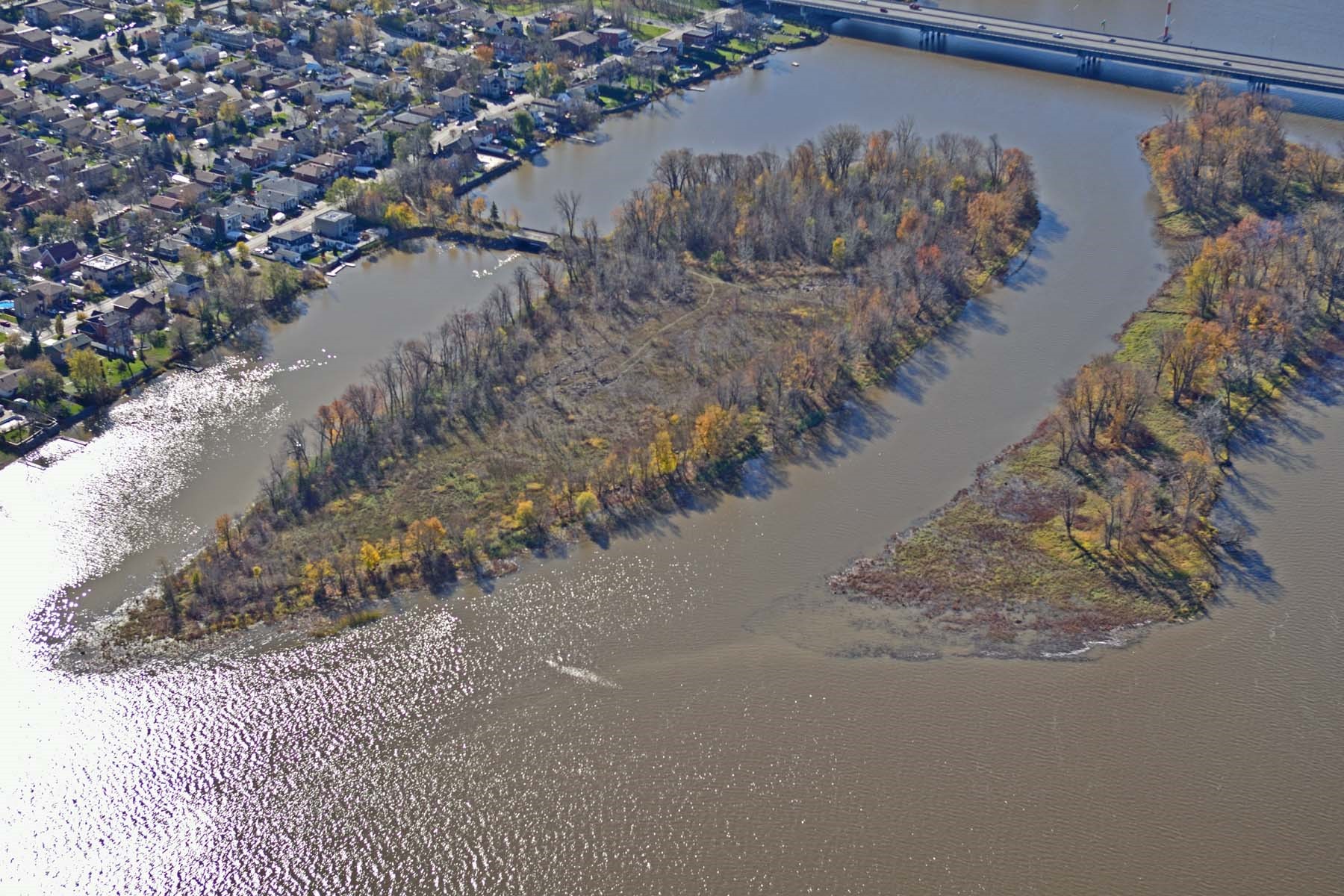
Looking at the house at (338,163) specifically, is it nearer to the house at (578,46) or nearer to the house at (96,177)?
the house at (96,177)

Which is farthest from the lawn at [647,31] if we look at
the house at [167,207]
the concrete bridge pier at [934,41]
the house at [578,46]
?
the house at [167,207]

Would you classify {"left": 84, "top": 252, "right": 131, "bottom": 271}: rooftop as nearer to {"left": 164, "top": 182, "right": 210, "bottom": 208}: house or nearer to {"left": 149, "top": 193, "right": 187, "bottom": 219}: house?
{"left": 149, "top": 193, "right": 187, "bottom": 219}: house

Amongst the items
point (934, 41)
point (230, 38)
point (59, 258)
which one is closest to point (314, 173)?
point (59, 258)

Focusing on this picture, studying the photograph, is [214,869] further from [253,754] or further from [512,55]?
[512,55]

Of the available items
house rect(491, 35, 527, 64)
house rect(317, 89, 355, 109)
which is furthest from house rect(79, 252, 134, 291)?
house rect(491, 35, 527, 64)

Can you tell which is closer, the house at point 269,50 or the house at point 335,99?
the house at point 335,99

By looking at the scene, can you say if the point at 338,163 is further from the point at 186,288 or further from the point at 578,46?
the point at 578,46
